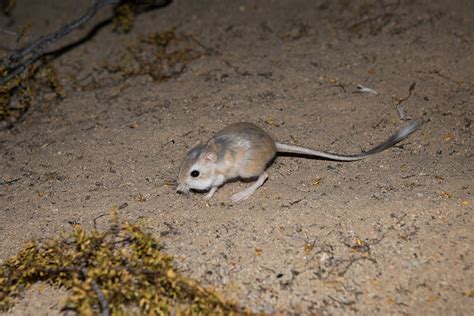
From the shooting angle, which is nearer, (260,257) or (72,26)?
(260,257)

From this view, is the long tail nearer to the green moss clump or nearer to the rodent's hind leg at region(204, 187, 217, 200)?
the rodent's hind leg at region(204, 187, 217, 200)

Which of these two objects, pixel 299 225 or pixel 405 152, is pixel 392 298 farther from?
pixel 405 152

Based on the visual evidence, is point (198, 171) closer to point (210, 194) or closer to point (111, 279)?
point (210, 194)

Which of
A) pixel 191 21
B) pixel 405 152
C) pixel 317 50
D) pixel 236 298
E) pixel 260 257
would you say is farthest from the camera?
pixel 191 21

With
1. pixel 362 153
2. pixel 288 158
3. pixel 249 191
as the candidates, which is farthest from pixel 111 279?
pixel 362 153

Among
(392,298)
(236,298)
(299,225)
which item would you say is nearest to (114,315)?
(236,298)

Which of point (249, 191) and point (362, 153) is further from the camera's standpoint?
point (362, 153)

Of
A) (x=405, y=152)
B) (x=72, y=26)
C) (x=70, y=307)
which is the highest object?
(x=72, y=26)
